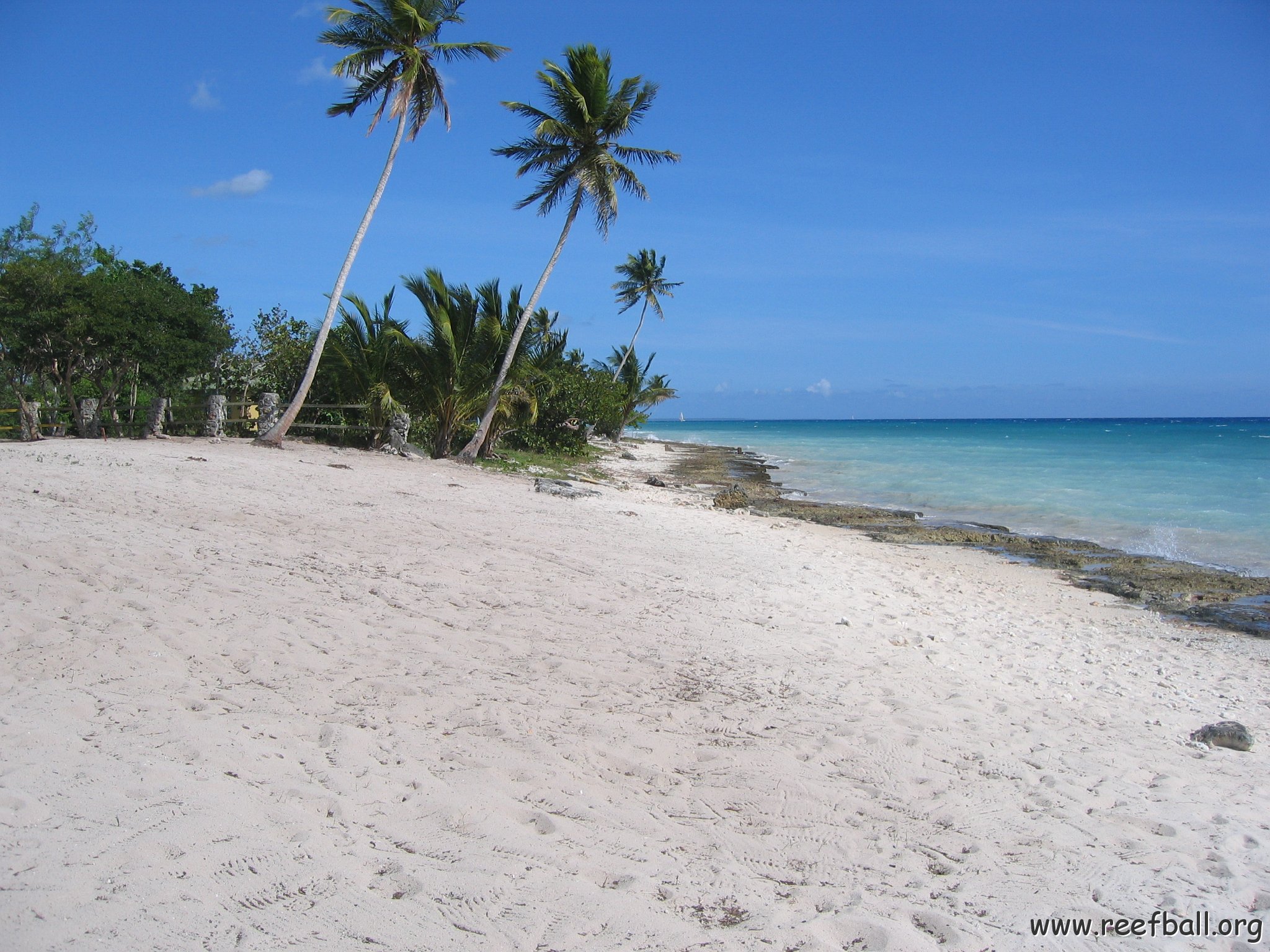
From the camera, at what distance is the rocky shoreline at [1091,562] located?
29.9ft

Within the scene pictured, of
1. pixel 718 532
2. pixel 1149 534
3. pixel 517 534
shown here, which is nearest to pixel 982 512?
pixel 1149 534

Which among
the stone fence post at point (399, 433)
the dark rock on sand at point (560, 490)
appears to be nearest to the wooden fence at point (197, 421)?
the stone fence post at point (399, 433)

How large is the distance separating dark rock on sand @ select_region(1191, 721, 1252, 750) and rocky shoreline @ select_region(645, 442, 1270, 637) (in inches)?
166

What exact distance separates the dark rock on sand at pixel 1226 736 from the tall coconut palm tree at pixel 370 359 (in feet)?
46.4

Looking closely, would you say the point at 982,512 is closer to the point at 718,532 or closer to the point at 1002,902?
the point at 718,532

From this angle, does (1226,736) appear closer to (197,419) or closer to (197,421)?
(197,421)

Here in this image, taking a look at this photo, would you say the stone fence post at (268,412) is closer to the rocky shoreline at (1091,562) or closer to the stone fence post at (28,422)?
the stone fence post at (28,422)

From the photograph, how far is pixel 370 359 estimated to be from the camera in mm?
16438

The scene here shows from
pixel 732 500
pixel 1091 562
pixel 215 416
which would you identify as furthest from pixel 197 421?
pixel 1091 562

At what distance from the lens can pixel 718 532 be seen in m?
10.7

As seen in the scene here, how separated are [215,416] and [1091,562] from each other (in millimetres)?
15662

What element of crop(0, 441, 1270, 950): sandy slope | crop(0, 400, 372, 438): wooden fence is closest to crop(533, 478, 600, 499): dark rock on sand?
crop(0, 441, 1270, 950): sandy slope

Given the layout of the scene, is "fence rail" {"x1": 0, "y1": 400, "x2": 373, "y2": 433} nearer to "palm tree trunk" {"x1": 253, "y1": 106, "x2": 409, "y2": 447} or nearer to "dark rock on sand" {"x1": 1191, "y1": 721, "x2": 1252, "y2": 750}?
"palm tree trunk" {"x1": 253, "y1": 106, "x2": 409, "y2": 447}

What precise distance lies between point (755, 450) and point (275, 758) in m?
45.4
